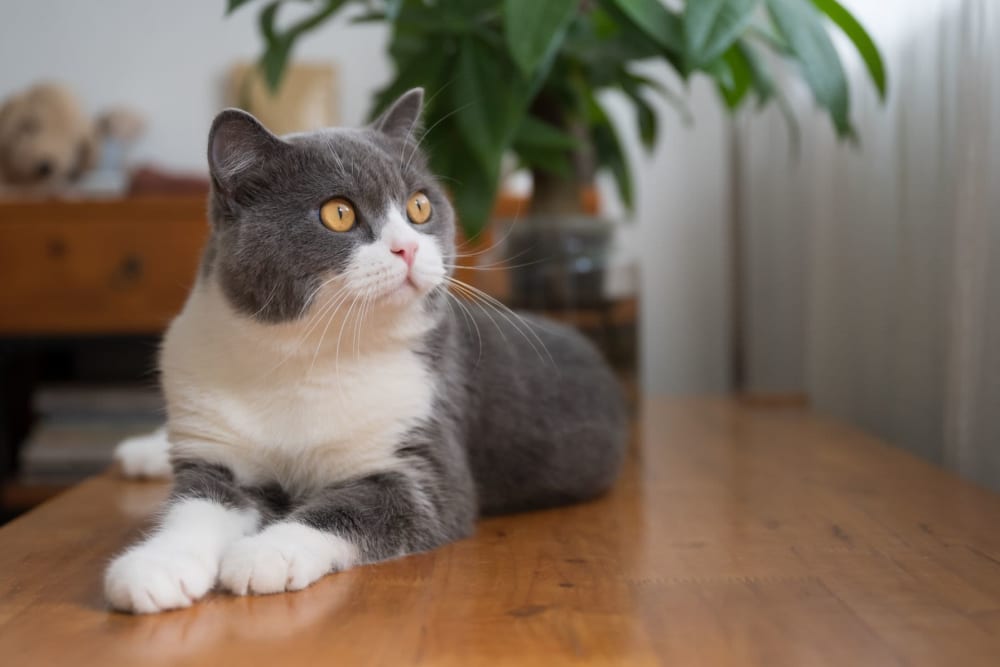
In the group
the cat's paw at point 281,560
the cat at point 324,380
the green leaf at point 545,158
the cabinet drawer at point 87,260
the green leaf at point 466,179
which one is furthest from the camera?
the cabinet drawer at point 87,260

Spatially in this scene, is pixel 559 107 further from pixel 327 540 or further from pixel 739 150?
pixel 327 540

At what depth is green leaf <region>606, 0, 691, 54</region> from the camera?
1.34m

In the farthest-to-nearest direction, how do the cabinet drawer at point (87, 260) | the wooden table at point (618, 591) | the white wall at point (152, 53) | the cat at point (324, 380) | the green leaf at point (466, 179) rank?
Answer: the white wall at point (152, 53)
the cabinet drawer at point (87, 260)
the green leaf at point (466, 179)
the cat at point (324, 380)
the wooden table at point (618, 591)

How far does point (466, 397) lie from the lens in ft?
3.96

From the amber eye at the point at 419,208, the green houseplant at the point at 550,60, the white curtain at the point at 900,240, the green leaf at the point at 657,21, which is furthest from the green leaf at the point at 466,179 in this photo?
the white curtain at the point at 900,240

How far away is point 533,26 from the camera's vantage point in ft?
4.25

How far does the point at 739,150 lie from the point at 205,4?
1591 millimetres

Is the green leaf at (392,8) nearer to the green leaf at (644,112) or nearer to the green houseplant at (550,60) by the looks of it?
the green houseplant at (550,60)

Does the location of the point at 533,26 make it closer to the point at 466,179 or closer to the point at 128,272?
the point at 466,179

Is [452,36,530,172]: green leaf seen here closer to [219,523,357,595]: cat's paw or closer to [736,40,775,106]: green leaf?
[736,40,775,106]: green leaf

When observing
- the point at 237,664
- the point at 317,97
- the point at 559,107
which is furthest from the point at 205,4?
the point at 237,664

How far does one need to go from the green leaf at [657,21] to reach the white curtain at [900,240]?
425 millimetres

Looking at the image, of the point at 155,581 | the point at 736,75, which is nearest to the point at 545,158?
the point at 736,75

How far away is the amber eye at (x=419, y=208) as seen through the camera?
1087 millimetres
